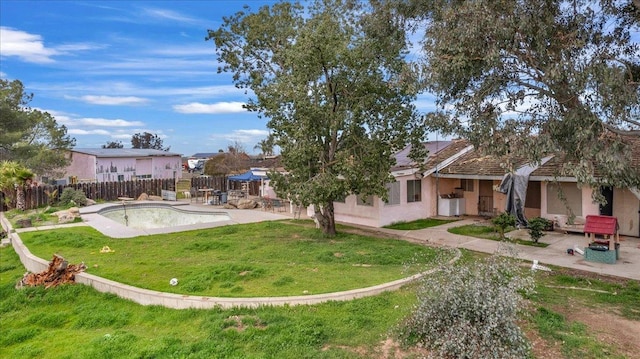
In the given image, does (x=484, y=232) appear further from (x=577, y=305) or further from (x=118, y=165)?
(x=118, y=165)

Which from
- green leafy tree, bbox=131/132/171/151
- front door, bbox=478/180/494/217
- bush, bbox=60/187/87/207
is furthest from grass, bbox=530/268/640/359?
green leafy tree, bbox=131/132/171/151

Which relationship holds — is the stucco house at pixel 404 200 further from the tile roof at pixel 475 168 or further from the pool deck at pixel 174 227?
the pool deck at pixel 174 227

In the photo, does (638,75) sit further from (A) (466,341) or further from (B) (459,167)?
(B) (459,167)

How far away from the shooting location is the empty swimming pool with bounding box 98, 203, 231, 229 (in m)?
23.3

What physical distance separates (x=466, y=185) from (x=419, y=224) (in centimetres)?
444

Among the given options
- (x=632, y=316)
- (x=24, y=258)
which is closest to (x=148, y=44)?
(x=24, y=258)

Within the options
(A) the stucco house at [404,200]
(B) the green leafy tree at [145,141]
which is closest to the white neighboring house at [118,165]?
(A) the stucco house at [404,200]

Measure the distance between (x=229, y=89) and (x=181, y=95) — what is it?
1127 centimetres

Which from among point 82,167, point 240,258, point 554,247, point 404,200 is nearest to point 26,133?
point 82,167

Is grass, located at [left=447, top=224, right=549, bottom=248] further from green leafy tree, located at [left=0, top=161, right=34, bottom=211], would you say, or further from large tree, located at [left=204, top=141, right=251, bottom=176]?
large tree, located at [left=204, top=141, right=251, bottom=176]

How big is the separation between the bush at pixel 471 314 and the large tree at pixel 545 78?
2544 mm

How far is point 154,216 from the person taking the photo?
26047 millimetres

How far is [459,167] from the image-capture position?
19.7 metres

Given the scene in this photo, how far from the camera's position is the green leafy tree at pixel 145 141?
292 feet
